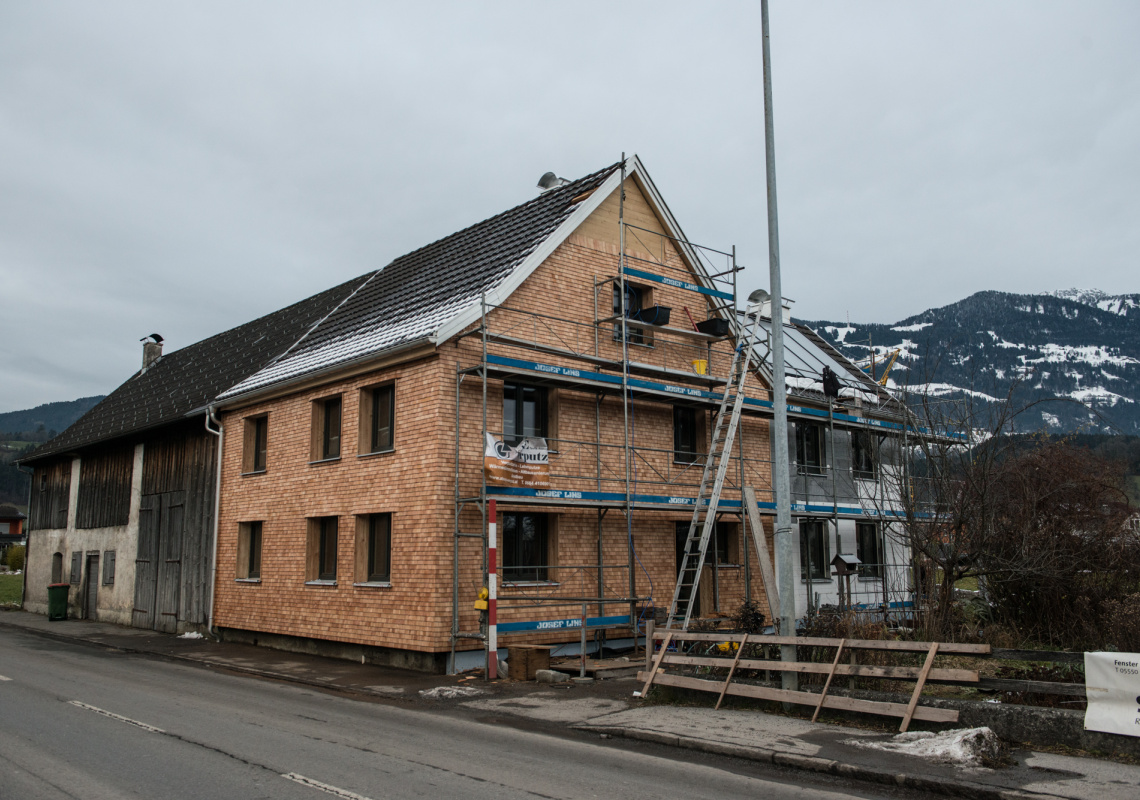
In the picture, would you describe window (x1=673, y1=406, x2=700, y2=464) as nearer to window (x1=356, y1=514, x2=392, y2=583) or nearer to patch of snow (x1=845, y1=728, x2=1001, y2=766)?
window (x1=356, y1=514, x2=392, y2=583)

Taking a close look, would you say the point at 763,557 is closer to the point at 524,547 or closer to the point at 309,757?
the point at 524,547

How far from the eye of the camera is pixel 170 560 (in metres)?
22.6

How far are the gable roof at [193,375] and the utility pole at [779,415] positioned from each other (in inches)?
557

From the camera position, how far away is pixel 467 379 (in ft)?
51.2

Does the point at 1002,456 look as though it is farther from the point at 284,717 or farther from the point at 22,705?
the point at 22,705

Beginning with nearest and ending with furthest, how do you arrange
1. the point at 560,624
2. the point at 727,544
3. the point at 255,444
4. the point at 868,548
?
the point at 560,624
the point at 727,544
the point at 255,444
the point at 868,548

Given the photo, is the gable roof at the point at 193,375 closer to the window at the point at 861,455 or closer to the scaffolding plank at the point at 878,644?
the window at the point at 861,455

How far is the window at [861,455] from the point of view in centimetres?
2403

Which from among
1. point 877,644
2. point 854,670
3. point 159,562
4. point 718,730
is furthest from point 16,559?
point 877,644

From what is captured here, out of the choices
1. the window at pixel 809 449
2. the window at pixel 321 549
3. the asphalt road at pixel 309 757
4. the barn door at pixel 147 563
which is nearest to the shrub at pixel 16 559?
the barn door at pixel 147 563

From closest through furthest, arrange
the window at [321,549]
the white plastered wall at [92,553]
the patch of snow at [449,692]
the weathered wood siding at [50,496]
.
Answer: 1. the patch of snow at [449,692]
2. the window at [321,549]
3. the white plastered wall at [92,553]
4. the weathered wood siding at [50,496]

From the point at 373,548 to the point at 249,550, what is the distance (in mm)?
5228

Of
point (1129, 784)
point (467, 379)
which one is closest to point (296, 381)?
point (467, 379)

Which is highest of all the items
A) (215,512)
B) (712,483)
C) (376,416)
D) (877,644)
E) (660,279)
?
(660,279)
